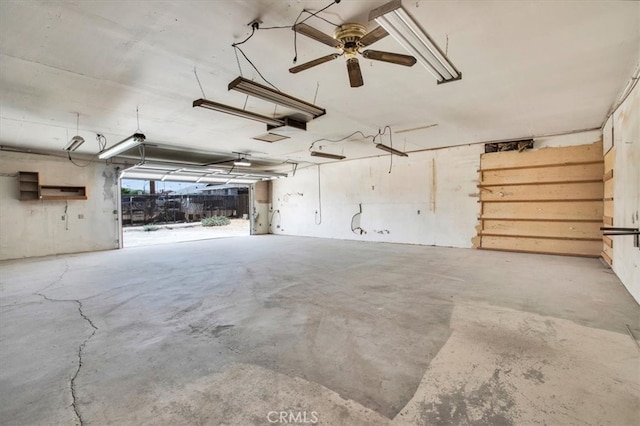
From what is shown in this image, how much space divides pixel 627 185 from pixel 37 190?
11.0 meters

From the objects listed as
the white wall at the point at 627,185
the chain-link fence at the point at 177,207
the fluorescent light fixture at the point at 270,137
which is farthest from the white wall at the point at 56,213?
the white wall at the point at 627,185

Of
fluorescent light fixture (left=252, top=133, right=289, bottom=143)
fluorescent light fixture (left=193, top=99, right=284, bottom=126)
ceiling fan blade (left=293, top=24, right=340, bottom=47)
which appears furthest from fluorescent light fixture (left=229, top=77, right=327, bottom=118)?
fluorescent light fixture (left=252, top=133, right=289, bottom=143)

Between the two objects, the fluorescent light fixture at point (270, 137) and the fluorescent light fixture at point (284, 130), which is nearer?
the fluorescent light fixture at point (284, 130)

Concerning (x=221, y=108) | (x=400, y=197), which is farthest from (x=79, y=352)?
(x=400, y=197)

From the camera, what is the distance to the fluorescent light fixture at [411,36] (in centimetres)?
180

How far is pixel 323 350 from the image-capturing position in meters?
2.18

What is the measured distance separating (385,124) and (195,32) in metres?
3.61

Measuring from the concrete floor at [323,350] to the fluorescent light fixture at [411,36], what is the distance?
231cm

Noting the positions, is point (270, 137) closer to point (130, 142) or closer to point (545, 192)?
point (130, 142)

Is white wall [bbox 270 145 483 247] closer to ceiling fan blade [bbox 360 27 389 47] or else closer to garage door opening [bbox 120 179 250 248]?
garage door opening [bbox 120 179 250 248]

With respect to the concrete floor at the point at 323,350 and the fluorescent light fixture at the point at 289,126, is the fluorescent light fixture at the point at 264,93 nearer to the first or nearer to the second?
the fluorescent light fixture at the point at 289,126

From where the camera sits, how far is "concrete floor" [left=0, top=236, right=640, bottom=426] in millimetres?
1550

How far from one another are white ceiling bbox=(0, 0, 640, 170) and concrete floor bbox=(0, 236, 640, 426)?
8.39ft

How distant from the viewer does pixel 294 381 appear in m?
1.80
